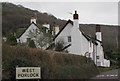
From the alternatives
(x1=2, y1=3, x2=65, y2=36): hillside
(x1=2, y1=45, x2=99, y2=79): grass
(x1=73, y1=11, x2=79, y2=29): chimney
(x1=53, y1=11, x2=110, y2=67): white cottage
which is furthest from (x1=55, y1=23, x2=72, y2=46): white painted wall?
(x1=2, y1=3, x2=65, y2=36): hillside

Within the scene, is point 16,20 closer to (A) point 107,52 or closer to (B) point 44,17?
(B) point 44,17

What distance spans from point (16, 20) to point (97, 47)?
65.7m

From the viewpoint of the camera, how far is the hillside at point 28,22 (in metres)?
106

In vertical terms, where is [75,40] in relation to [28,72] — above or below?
above

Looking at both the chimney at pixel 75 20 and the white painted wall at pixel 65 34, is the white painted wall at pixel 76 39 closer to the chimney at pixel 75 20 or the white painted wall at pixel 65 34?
the chimney at pixel 75 20

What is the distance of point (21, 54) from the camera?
65.5 feet

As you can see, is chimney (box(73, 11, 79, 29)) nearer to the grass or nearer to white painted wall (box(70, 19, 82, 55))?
white painted wall (box(70, 19, 82, 55))

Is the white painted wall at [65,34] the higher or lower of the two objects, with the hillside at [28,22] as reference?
lower

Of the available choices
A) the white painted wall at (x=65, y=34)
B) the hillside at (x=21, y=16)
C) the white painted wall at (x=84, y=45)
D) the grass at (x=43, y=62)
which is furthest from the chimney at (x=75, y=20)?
the hillside at (x=21, y=16)

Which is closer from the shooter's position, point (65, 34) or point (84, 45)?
point (84, 45)

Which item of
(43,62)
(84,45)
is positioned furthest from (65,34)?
(43,62)

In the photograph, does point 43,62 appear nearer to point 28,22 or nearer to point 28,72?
point 28,72

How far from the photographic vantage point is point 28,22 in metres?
127

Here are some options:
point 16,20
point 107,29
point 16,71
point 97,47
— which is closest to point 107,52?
point 97,47
